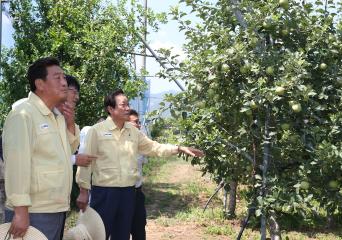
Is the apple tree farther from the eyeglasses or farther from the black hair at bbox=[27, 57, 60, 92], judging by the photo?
the black hair at bbox=[27, 57, 60, 92]

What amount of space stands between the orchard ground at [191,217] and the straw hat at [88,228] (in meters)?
1.25

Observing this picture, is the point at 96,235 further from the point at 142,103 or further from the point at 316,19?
the point at 142,103

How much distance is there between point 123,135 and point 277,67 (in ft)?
4.24

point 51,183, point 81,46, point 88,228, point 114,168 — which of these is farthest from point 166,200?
point 51,183

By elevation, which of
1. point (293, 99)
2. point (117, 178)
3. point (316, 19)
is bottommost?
point (117, 178)

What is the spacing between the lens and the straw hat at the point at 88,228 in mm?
3094

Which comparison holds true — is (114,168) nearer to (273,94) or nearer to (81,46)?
(273,94)

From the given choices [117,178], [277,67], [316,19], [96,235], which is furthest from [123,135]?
[316,19]

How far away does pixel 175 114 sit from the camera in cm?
338

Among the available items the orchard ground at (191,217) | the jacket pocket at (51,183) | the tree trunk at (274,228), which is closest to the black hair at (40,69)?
the jacket pocket at (51,183)

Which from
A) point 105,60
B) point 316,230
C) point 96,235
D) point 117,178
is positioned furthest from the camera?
point 105,60

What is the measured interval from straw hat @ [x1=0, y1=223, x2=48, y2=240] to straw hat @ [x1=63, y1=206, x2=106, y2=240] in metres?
0.82

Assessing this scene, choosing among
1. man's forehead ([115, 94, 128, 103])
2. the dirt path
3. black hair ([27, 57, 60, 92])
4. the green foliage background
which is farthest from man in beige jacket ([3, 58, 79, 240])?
the green foliage background

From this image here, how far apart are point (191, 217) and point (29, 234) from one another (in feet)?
15.3
